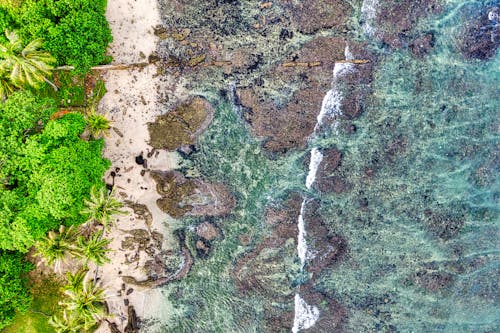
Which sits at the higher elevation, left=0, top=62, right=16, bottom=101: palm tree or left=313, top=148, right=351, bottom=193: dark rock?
left=313, top=148, right=351, bottom=193: dark rock

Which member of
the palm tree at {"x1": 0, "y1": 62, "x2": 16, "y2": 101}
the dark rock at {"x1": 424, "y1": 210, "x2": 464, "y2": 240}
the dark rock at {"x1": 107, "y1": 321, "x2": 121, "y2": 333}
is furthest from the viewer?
the dark rock at {"x1": 107, "y1": 321, "x2": 121, "y2": 333}

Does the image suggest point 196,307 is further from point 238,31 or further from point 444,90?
point 444,90

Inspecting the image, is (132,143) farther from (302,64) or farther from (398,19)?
(398,19)

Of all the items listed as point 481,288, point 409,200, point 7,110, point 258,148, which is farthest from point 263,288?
point 7,110

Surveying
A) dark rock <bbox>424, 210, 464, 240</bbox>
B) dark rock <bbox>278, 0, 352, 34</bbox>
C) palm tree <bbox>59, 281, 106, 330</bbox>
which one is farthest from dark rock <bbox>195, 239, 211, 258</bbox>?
dark rock <bbox>278, 0, 352, 34</bbox>

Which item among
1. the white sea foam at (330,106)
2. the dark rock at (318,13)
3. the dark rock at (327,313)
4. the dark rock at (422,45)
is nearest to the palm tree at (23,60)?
A: the dark rock at (318,13)

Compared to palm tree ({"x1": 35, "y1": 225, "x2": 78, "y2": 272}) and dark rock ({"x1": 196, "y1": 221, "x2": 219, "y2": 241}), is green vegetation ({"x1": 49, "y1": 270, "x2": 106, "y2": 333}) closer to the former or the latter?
palm tree ({"x1": 35, "y1": 225, "x2": 78, "y2": 272})

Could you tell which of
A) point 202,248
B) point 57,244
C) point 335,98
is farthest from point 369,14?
point 57,244
